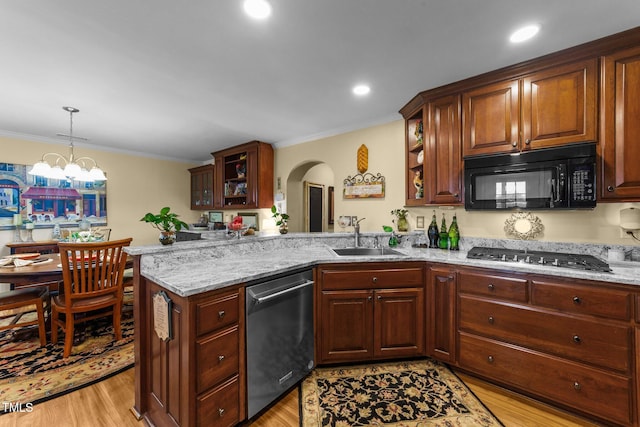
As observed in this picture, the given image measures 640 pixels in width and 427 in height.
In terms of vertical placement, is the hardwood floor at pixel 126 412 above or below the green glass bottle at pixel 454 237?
below

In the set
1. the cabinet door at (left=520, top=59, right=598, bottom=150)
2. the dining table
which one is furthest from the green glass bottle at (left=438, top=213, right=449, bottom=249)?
the dining table

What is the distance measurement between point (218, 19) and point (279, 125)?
189 centimetres

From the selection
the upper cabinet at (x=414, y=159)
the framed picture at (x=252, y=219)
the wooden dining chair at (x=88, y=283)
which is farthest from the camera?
the framed picture at (x=252, y=219)

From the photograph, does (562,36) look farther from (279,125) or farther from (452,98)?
(279,125)

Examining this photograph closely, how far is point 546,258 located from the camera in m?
1.82

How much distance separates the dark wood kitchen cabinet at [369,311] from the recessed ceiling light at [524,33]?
174cm

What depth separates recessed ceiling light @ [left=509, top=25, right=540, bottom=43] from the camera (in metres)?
1.58

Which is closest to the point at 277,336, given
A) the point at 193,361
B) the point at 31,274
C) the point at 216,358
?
the point at 216,358

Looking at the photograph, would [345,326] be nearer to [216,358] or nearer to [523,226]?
[216,358]

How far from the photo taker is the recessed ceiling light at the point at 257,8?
137cm

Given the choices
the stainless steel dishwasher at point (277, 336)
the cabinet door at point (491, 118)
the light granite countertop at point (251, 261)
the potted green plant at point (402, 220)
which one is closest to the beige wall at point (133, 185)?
the light granite countertop at point (251, 261)

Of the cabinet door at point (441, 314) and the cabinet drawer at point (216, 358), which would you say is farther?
the cabinet door at point (441, 314)

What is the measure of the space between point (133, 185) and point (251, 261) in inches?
174

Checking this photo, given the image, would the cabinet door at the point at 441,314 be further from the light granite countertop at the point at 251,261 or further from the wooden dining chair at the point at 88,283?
the wooden dining chair at the point at 88,283
